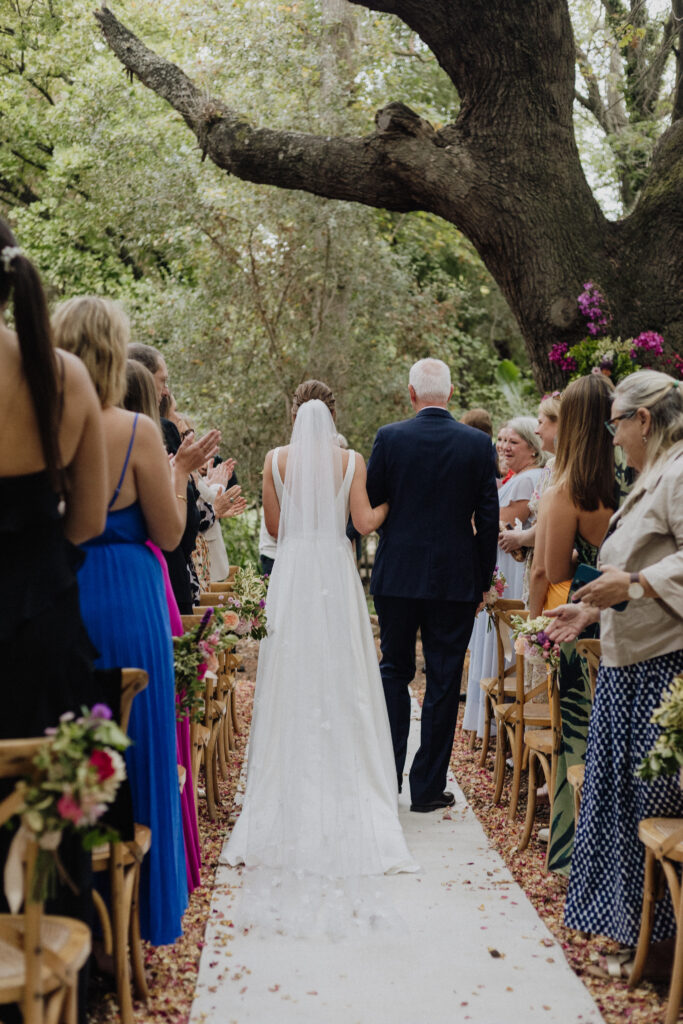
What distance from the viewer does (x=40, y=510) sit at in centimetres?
259

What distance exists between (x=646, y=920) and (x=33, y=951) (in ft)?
7.17

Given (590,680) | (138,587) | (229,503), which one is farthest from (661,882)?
(229,503)

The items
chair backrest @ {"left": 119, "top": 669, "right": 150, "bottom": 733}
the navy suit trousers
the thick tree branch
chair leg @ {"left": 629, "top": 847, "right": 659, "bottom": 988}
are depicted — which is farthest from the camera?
the thick tree branch

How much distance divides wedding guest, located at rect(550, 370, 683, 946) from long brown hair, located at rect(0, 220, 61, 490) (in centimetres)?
177

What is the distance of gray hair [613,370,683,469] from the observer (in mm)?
3646

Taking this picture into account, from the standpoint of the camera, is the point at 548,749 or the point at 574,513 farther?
the point at 548,749

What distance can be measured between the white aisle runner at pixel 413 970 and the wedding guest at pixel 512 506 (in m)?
2.35

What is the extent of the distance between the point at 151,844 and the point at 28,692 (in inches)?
41.4

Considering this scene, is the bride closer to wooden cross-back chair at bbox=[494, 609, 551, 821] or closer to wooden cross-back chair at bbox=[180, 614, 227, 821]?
wooden cross-back chair at bbox=[180, 614, 227, 821]

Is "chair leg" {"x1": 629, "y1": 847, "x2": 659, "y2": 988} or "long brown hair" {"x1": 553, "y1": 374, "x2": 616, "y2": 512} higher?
"long brown hair" {"x1": 553, "y1": 374, "x2": 616, "y2": 512}

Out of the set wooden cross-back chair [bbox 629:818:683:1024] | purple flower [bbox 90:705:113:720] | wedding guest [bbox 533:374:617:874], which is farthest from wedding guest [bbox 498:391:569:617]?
purple flower [bbox 90:705:113:720]

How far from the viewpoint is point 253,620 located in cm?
539

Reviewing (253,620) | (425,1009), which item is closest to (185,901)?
(425,1009)

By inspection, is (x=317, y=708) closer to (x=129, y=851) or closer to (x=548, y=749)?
(x=548, y=749)
